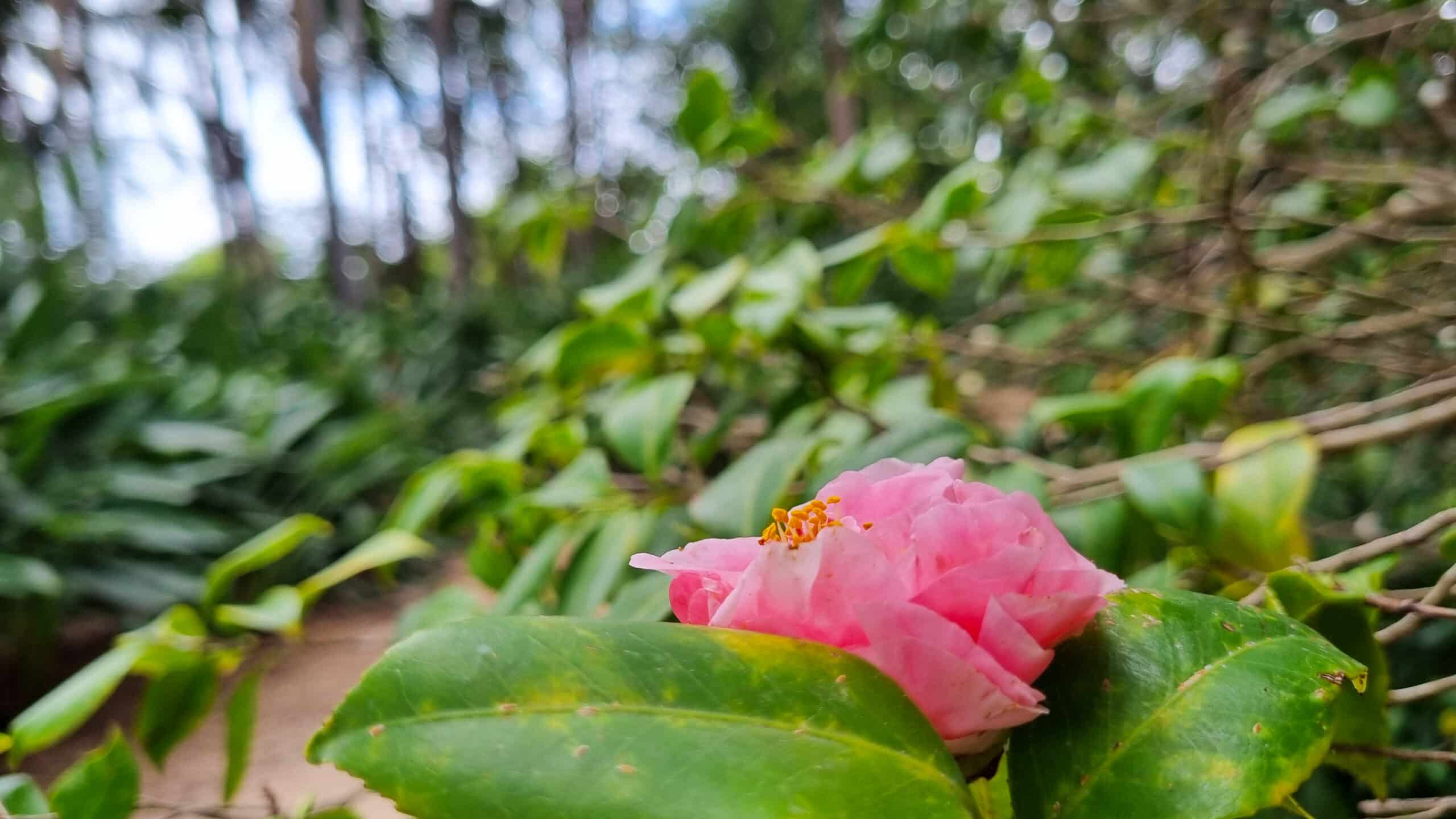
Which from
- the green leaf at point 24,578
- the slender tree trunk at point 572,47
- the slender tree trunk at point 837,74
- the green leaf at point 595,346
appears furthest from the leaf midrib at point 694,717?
the slender tree trunk at point 572,47

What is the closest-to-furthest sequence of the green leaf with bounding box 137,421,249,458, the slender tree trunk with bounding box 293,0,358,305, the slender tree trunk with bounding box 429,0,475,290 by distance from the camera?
the green leaf with bounding box 137,421,249,458 → the slender tree trunk with bounding box 293,0,358,305 → the slender tree trunk with bounding box 429,0,475,290

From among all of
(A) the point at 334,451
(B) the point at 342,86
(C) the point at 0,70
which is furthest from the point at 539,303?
(B) the point at 342,86

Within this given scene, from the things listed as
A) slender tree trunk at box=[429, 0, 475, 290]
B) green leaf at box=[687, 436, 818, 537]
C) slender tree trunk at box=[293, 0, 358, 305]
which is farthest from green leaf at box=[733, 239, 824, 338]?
slender tree trunk at box=[429, 0, 475, 290]

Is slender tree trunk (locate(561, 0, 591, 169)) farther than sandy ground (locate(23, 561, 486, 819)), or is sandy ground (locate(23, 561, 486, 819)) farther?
slender tree trunk (locate(561, 0, 591, 169))

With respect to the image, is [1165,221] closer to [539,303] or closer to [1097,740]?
[1097,740]

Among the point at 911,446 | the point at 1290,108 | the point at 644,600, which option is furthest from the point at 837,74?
the point at 644,600

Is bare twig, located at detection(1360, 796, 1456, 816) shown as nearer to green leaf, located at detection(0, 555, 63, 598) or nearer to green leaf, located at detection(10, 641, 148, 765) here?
green leaf, located at detection(10, 641, 148, 765)

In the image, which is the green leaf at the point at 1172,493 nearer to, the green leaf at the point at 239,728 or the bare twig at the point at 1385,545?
the bare twig at the point at 1385,545
